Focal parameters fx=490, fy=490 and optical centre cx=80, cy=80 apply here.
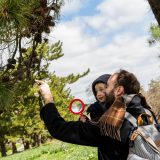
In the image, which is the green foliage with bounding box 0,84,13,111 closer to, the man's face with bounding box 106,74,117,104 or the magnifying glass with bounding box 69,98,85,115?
the magnifying glass with bounding box 69,98,85,115

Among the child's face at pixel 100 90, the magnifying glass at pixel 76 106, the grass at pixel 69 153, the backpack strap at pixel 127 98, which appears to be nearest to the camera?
the backpack strap at pixel 127 98

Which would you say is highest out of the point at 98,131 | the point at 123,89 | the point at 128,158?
the point at 123,89

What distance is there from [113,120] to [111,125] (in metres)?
0.03

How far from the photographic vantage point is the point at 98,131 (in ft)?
9.22

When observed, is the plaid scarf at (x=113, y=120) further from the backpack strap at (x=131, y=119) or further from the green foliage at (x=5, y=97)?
the green foliage at (x=5, y=97)

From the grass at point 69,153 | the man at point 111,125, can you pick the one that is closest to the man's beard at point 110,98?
the man at point 111,125

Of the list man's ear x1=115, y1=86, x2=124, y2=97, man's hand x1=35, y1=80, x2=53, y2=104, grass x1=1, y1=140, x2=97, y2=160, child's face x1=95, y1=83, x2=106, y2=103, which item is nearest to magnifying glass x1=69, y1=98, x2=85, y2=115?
child's face x1=95, y1=83, x2=106, y2=103

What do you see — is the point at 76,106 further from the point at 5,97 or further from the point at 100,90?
the point at 5,97

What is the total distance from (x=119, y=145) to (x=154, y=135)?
0.71 ft

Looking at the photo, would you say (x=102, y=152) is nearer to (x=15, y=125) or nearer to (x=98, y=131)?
(x=98, y=131)

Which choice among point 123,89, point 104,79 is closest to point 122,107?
point 123,89

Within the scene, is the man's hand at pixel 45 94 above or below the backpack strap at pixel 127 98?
above

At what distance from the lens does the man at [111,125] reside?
2748 mm

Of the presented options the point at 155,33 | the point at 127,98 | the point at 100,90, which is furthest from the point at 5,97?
the point at 155,33
